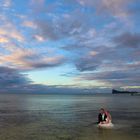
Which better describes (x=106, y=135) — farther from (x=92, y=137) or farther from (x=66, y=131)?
(x=66, y=131)

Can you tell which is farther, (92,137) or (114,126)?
(114,126)

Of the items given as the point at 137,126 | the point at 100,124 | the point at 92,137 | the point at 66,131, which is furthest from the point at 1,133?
the point at 137,126

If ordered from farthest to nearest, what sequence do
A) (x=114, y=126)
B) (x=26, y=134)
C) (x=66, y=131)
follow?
(x=114, y=126) → (x=66, y=131) → (x=26, y=134)

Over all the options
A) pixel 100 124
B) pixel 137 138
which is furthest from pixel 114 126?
pixel 137 138

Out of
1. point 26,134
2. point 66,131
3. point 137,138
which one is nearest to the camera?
point 137,138

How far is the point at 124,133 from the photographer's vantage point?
38938mm

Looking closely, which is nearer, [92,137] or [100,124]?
[92,137]

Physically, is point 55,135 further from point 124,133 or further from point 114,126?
point 114,126

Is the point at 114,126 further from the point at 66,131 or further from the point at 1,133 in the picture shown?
the point at 1,133

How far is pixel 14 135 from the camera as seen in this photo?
122ft

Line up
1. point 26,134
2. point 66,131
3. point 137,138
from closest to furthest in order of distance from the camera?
point 137,138 → point 26,134 → point 66,131

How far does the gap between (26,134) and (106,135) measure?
34.2 ft

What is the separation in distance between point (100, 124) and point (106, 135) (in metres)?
8.56

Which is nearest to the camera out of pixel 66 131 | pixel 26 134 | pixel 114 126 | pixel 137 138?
pixel 137 138
